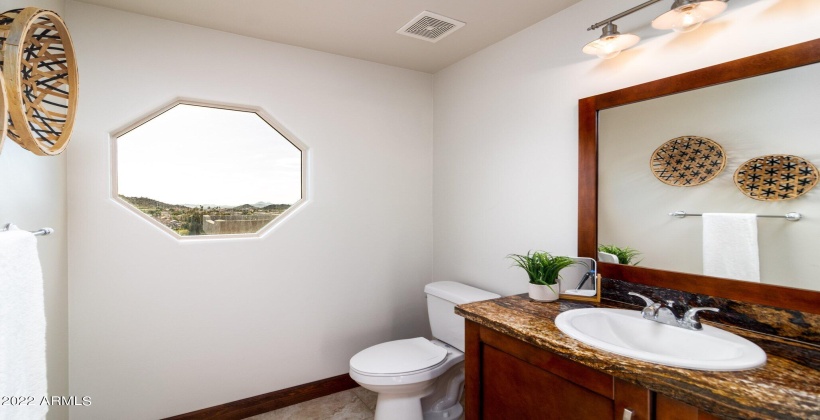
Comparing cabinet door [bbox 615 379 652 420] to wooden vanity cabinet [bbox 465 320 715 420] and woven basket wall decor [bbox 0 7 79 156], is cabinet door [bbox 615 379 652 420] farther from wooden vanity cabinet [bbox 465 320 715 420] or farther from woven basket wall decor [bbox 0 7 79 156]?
woven basket wall decor [bbox 0 7 79 156]

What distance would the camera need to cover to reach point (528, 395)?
131cm

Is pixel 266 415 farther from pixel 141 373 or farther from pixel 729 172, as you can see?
pixel 729 172

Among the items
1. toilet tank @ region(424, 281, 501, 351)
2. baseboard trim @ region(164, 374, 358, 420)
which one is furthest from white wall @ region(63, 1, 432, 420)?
toilet tank @ region(424, 281, 501, 351)

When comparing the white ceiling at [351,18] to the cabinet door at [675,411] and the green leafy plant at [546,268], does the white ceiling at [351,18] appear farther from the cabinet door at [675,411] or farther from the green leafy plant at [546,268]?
the cabinet door at [675,411]

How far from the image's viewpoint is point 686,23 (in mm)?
1341

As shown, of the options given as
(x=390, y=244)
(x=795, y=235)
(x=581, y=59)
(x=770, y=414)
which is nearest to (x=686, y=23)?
(x=581, y=59)

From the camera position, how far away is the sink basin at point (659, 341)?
1.02 metres

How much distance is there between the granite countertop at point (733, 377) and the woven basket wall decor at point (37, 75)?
5.23 feet

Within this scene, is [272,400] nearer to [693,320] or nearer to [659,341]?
[659,341]

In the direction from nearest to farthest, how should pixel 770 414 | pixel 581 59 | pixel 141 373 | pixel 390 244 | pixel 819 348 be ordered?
1. pixel 770 414
2. pixel 819 348
3. pixel 581 59
4. pixel 141 373
5. pixel 390 244

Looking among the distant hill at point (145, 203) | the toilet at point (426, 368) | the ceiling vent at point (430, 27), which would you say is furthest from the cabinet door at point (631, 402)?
the distant hill at point (145, 203)

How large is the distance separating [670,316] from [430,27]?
1.79 meters

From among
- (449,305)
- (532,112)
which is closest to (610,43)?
(532,112)

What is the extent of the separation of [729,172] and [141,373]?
285 centimetres
